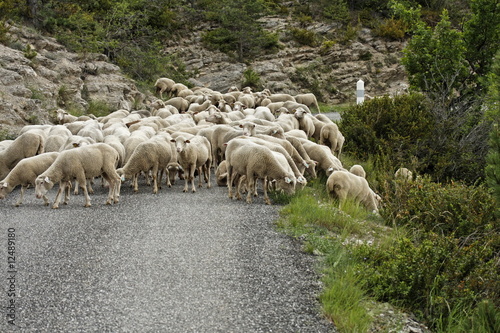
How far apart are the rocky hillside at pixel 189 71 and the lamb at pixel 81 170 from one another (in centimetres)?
751

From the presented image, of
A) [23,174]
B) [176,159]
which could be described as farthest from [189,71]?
[23,174]

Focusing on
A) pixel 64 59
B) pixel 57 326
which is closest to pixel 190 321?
pixel 57 326

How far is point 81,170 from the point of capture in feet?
34.9

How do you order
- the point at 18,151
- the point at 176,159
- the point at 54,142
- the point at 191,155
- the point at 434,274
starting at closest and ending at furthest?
the point at 434,274, the point at 191,155, the point at 176,159, the point at 18,151, the point at 54,142

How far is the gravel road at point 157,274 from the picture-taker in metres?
5.37

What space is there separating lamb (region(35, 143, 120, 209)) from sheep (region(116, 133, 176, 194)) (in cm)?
52

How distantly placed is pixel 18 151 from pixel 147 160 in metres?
3.81

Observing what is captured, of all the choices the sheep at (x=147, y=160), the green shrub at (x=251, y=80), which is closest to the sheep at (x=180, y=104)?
the green shrub at (x=251, y=80)

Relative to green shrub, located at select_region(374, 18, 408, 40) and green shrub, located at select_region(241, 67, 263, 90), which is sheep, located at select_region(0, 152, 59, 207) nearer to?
green shrub, located at select_region(241, 67, 263, 90)

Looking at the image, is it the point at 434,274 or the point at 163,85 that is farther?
the point at 163,85

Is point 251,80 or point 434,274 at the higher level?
point 434,274

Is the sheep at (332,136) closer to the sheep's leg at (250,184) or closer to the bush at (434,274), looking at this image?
the sheep's leg at (250,184)

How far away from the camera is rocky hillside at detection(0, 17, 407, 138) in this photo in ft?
66.4

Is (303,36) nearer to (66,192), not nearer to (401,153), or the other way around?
(401,153)
